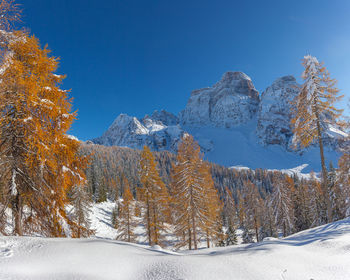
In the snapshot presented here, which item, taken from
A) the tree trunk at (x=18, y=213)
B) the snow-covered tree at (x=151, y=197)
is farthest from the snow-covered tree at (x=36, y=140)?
the snow-covered tree at (x=151, y=197)

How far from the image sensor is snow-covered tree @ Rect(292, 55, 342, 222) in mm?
12906

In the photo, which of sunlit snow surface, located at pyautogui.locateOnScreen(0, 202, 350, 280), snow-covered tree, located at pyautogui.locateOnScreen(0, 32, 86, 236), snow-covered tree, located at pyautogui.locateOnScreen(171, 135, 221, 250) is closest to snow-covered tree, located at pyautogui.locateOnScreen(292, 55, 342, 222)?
snow-covered tree, located at pyautogui.locateOnScreen(171, 135, 221, 250)

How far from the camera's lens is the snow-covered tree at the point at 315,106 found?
42.3ft

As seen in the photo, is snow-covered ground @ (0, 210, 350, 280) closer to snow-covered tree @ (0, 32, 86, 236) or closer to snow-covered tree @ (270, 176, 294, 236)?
snow-covered tree @ (0, 32, 86, 236)

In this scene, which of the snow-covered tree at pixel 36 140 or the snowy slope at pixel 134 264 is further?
the snow-covered tree at pixel 36 140

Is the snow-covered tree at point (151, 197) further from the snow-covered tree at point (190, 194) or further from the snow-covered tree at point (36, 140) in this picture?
the snow-covered tree at point (36, 140)

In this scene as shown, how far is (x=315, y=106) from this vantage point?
42.5 feet

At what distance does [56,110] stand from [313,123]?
1524 cm

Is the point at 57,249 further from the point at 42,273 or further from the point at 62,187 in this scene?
the point at 62,187

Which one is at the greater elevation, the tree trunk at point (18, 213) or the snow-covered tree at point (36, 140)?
the snow-covered tree at point (36, 140)

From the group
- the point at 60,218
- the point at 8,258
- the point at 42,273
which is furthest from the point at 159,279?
the point at 60,218

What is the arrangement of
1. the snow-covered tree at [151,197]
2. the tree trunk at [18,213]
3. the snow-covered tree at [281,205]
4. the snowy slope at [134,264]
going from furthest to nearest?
the snow-covered tree at [281,205] → the snow-covered tree at [151,197] → the tree trunk at [18,213] → the snowy slope at [134,264]

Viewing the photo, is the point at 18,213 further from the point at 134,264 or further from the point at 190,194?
the point at 190,194

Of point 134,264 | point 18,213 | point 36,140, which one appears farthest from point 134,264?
point 18,213
